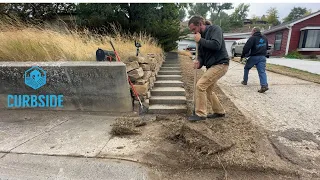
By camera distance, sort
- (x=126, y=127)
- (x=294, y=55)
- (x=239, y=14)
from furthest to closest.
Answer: (x=239, y=14) → (x=294, y=55) → (x=126, y=127)

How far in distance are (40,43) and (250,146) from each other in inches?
182

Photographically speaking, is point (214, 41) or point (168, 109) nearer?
point (214, 41)

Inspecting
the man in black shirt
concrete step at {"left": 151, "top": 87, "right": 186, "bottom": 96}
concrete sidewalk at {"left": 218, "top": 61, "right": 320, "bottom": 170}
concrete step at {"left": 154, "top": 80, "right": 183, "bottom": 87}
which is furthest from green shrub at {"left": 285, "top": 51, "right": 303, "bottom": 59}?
concrete step at {"left": 151, "top": 87, "right": 186, "bottom": 96}

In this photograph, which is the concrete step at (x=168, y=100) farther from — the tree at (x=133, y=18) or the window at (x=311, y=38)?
the window at (x=311, y=38)

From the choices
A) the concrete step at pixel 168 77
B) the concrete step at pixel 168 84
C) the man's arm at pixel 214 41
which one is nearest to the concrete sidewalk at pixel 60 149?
the concrete step at pixel 168 84

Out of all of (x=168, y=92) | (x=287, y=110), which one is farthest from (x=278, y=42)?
(x=168, y=92)

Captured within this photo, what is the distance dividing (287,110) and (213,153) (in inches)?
96.0

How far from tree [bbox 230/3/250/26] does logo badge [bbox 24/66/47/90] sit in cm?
5329

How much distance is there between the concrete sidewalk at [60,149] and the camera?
2.23 metres

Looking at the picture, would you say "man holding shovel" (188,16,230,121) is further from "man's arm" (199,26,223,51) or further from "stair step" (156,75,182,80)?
"stair step" (156,75,182,80)

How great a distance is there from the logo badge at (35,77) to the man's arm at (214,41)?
3.01 metres

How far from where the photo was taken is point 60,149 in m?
2.68

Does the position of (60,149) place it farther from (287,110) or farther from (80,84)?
(287,110)

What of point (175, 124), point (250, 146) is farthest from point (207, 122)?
point (250, 146)
